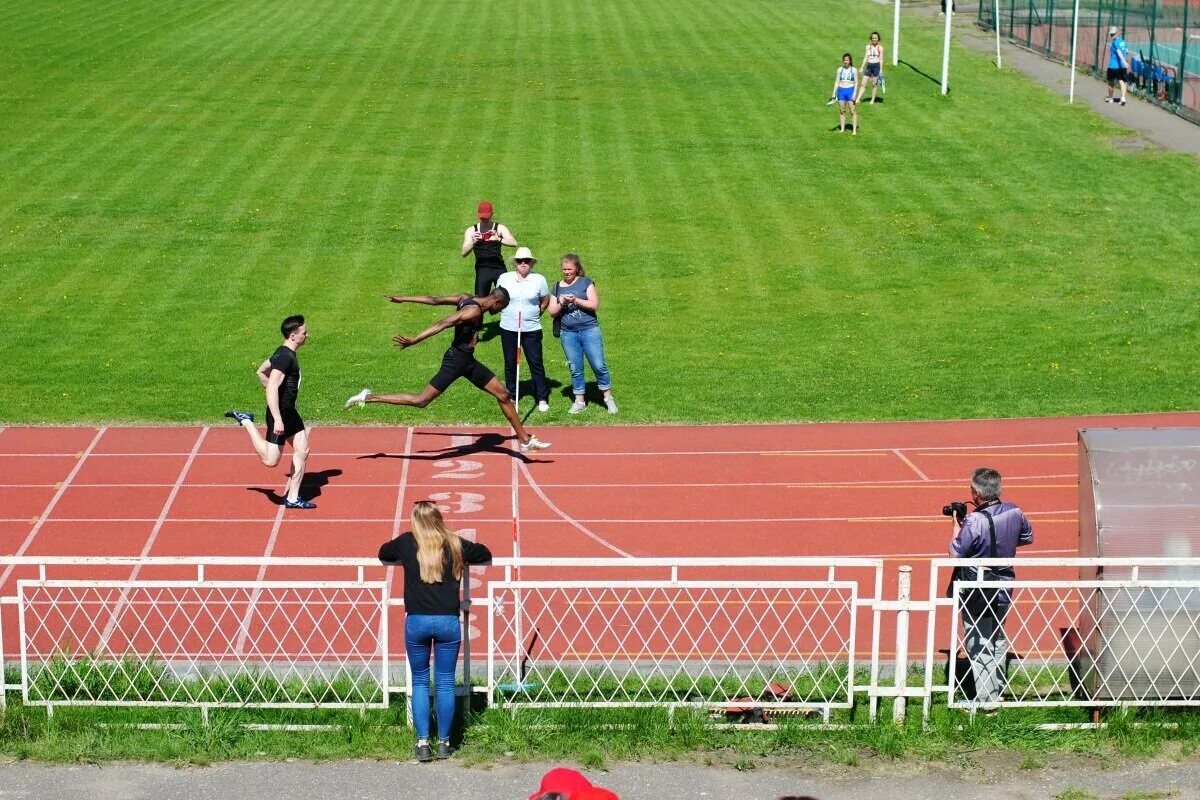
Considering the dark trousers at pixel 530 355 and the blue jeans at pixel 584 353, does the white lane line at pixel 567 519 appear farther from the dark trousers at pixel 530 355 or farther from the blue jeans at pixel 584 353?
the blue jeans at pixel 584 353

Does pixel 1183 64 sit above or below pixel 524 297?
above

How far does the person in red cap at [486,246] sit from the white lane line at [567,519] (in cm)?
334

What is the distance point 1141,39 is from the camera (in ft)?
113

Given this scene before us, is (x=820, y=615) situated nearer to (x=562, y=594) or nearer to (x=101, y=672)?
(x=562, y=594)

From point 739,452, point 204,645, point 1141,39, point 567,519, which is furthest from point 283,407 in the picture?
point 1141,39

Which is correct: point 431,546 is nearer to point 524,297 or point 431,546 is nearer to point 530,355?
point 524,297

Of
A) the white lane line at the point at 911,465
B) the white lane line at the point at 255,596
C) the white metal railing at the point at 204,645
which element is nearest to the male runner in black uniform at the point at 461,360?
the white lane line at the point at 255,596

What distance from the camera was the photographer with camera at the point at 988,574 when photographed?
10320 millimetres

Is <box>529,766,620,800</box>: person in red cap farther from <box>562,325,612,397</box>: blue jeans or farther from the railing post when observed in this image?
<box>562,325,612,397</box>: blue jeans

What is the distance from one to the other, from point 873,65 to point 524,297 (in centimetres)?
1894

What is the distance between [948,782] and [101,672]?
566cm

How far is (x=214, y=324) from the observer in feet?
70.5

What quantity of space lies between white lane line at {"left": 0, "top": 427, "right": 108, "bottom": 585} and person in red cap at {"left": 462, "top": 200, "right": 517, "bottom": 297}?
15.4 ft

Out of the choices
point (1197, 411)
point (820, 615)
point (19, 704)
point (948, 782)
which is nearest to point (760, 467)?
point (820, 615)
